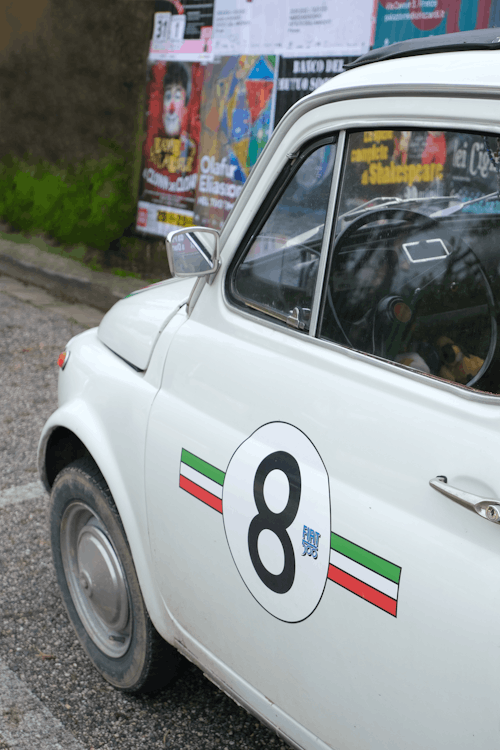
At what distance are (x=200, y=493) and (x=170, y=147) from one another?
6216 mm

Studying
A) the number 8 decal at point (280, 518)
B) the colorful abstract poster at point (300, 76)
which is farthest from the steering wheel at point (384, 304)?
the colorful abstract poster at point (300, 76)

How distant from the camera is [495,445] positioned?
4.40 ft

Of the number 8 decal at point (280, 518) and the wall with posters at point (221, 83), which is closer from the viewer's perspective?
the number 8 decal at point (280, 518)

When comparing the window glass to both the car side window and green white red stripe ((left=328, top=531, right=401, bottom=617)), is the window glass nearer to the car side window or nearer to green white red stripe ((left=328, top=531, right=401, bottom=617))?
the car side window

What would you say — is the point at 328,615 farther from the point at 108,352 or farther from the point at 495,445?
the point at 108,352

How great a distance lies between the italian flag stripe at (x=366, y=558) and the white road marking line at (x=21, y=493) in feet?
8.73

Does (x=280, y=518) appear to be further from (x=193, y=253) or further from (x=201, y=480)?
(x=193, y=253)

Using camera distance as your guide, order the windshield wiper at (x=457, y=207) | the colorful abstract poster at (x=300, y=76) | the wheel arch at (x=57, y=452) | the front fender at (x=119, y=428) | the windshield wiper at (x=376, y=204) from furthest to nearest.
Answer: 1. the colorful abstract poster at (x=300, y=76)
2. the wheel arch at (x=57, y=452)
3. the front fender at (x=119, y=428)
4. the windshield wiper at (x=376, y=204)
5. the windshield wiper at (x=457, y=207)

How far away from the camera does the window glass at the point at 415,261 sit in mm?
1629

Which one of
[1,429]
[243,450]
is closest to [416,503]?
[243,450]

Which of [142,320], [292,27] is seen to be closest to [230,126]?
[292,27]

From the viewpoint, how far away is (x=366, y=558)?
1.51 metres

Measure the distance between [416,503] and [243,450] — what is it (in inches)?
20.4

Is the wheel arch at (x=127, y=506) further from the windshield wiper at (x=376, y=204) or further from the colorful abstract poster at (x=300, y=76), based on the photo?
the colorful abstract poster at (x=300, y=76)
